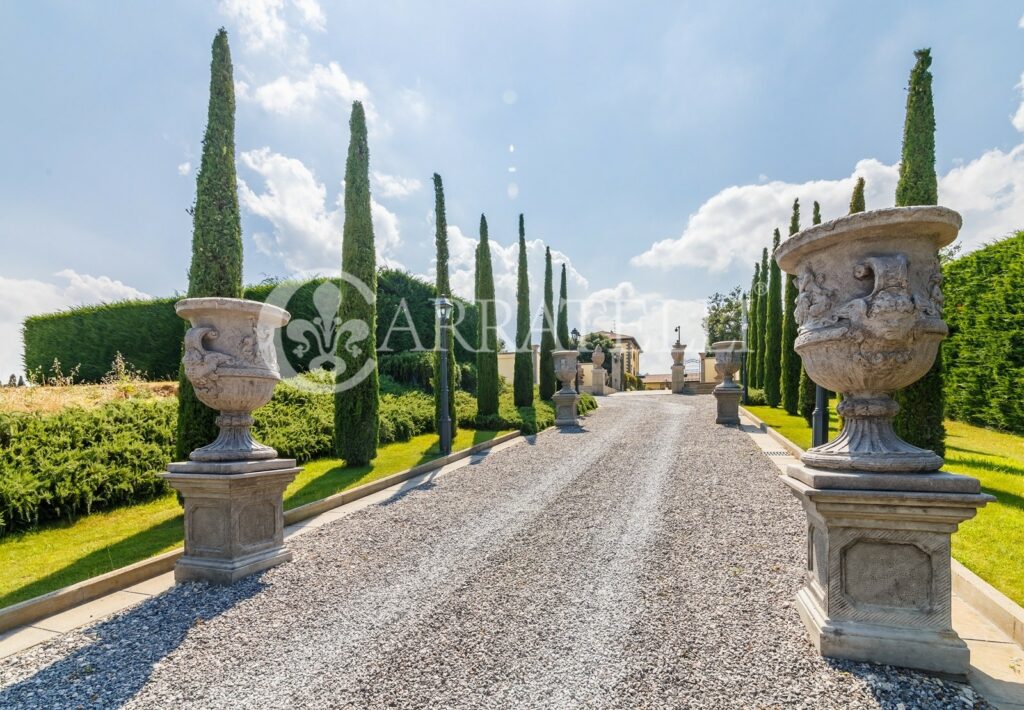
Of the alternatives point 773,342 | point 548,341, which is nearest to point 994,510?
point 773,342

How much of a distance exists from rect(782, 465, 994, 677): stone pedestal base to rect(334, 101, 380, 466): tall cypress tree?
7173 millimetres

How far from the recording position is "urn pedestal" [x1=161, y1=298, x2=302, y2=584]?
4094mm

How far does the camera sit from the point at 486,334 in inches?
573

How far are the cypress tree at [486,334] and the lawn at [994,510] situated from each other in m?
7.29

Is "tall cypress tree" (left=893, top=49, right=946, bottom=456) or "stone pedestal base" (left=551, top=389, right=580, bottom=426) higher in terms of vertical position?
"tall cypress tree" (left=893, top=49, right=946, bottom=456)

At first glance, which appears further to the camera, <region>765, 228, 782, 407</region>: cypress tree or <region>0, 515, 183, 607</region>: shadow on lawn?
<region>765, 228, 782, 407</region>: cypress tree

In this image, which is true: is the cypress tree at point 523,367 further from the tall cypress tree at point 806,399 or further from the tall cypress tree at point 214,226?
the tall cypress tree at point 214,226

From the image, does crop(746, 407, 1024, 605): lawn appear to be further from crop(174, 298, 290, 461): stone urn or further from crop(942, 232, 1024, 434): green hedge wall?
crop(174, 298, 290, 461): stone urn

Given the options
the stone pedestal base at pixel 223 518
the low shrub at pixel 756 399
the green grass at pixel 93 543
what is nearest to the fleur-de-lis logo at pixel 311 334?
the green grass at pixel 93 543

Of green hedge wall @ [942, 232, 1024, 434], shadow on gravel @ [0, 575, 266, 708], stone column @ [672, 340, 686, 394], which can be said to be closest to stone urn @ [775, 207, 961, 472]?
shadow on gravel @ [0, 575, 266, 708]

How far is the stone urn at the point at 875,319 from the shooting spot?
265cm

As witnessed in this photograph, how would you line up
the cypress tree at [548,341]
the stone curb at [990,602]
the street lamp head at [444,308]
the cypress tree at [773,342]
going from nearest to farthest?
the stone curb at [990,602] < the street lamp head at [444,308] < the cypress tree at [773,342] < the cypress tree at [548,341]

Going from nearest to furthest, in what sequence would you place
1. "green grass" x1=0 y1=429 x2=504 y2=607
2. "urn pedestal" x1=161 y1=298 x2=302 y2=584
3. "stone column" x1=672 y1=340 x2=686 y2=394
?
"green grass" x1=0 y1=429 x2=504 y2=607 < "urn pedestal" x1=161 y1=298 x2=302 y2=584 < "stone column" x1=672 y1=340 x2=686 y2=394

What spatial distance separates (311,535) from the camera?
17.0 ft
